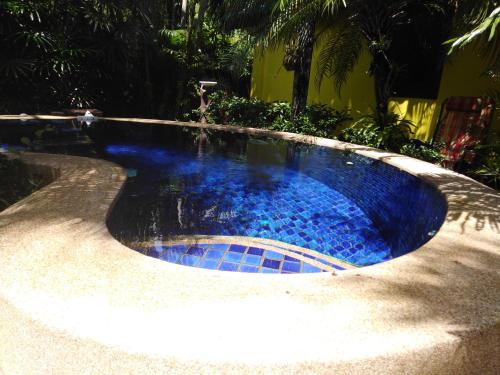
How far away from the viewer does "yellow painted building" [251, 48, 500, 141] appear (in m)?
6.13

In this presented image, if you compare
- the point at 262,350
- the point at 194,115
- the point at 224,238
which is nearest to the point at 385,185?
the point at 224,238

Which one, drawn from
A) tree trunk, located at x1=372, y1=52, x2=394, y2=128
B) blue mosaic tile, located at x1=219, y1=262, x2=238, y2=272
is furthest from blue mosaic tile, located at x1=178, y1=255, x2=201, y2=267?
tree trunk, located at x1=372, y1=52, x2=394, y2=128

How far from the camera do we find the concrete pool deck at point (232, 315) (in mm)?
1231

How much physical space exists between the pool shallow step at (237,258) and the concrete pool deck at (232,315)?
86cm

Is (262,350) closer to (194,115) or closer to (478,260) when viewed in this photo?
(478,260)

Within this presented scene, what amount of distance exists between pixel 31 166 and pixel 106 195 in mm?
1589

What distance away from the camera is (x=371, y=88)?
830cm

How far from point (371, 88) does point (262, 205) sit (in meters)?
5.57

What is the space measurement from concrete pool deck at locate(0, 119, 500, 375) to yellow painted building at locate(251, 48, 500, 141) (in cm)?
428

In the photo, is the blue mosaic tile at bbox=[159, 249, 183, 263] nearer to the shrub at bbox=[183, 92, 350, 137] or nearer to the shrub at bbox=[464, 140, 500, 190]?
the shrub at bbox=[464, 140, 500, 190]

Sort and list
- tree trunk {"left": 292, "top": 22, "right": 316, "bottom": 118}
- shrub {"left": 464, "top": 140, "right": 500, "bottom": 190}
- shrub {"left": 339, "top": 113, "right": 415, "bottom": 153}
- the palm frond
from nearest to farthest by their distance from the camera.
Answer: shrub {"left": 464, "top": 140, "right": 500, "bottom": 190} → shrub {"left": 339, "top": 113, "right": 415, "bottom": 153} → the palm frond → tree trunk {"left": 292, "top": 22, "right": 316, "bottom": 118}

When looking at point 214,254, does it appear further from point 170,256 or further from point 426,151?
point 426,151

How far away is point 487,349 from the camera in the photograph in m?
1.39

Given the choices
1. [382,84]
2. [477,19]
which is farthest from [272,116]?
[477,19]
